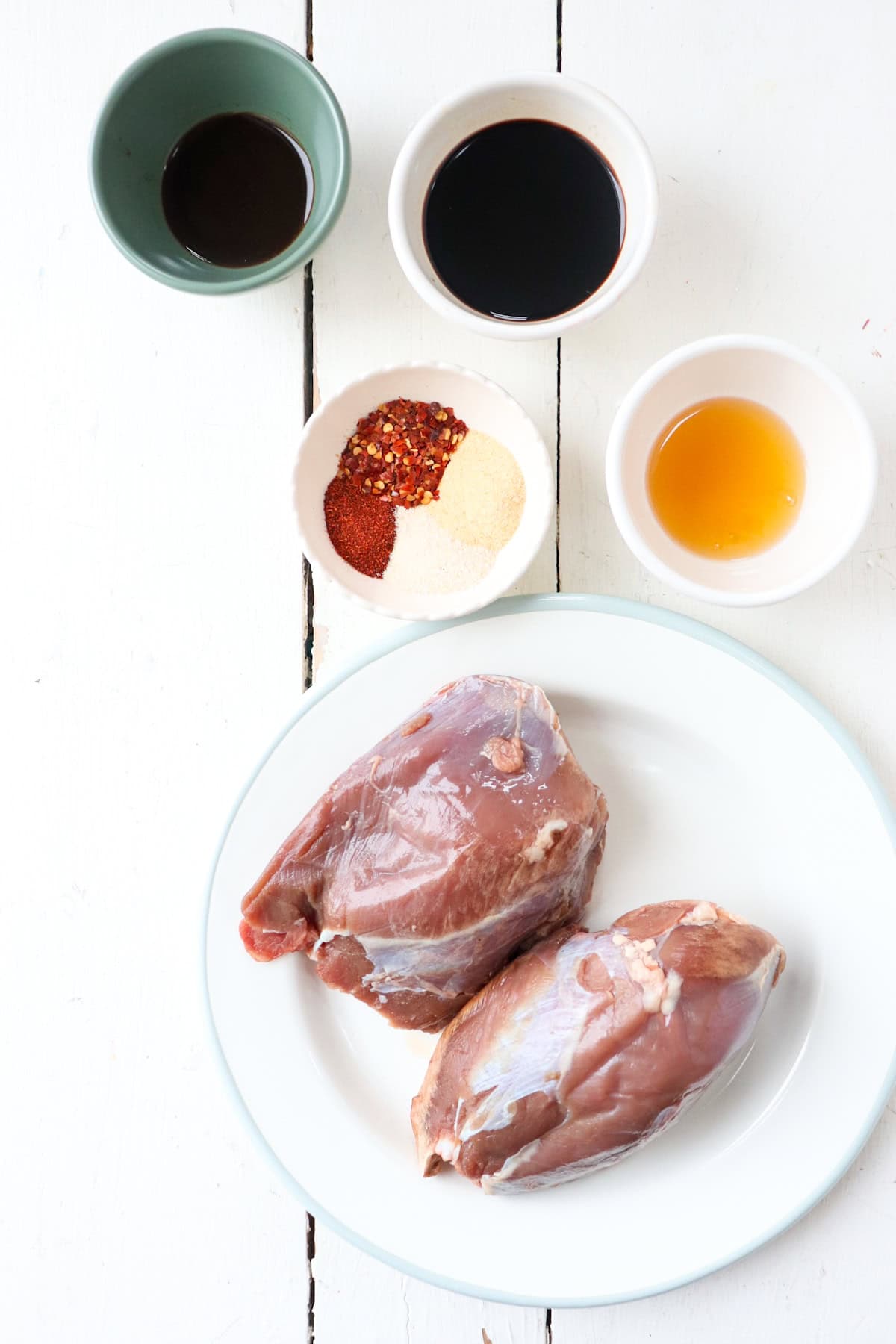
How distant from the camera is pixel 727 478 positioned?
152 centimetres

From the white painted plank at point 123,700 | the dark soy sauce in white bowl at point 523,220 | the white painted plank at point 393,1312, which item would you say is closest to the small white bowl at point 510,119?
the dark soy sauce in white bowl at point 523,220

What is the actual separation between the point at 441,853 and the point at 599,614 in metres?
0.42

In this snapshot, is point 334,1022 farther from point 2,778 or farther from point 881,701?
point 881,701

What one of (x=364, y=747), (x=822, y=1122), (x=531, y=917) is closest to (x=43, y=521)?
(x=364, y=747)

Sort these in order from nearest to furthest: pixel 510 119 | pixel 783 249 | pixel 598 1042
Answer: pixel 598 1042
pixel 510 119
pixel 783 249

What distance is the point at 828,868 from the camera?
59.6 inches

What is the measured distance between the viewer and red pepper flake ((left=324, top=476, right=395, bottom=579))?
1.51 m

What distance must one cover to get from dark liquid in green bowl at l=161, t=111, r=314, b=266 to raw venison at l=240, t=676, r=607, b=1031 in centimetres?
75

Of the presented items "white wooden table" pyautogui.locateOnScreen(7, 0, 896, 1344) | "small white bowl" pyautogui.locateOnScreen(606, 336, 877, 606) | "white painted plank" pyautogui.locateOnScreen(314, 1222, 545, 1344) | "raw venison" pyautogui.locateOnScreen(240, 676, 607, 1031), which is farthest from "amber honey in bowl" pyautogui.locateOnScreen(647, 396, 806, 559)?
"white painted plank" pyautogui.locateOnScreen(314, 1222, 545, 1344)

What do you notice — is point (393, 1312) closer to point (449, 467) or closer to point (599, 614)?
point (599, 614)

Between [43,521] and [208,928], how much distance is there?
28.4 inches

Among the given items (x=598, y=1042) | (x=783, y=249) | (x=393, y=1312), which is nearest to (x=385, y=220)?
(x=783, y=249)

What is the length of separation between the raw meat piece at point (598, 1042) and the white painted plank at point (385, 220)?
45cm

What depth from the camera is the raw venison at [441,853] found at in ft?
4.57
